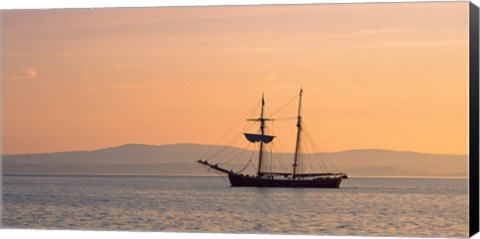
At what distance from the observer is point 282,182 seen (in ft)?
96.8

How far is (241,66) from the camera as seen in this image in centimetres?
1895

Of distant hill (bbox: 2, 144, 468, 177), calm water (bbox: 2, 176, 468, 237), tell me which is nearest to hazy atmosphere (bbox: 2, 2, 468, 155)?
distant hill (bbox: 2, 144, 468, 177)

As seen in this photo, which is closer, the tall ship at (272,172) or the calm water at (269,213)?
the tall ship at (272,172)

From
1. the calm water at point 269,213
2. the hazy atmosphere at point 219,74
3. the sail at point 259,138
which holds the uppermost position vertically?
the hazy atmosphere at point 219,74

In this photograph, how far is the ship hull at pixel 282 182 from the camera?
2785 centimetres

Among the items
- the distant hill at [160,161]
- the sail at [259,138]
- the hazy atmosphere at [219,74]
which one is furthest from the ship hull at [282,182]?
the hazy atmosphere at [219,74]

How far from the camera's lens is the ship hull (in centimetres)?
2785

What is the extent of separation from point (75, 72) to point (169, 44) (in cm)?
149

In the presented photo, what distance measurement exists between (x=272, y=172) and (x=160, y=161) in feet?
21.1

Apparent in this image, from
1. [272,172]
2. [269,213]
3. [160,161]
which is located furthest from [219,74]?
[272,172]

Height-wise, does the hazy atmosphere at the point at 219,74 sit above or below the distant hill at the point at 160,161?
above

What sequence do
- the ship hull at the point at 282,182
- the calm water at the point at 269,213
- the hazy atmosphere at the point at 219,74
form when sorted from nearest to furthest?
1. the hazy atmosphere at the point at 219,74
2. the calm water at the point at 269,213
3. the ship hull at the point at 282,182

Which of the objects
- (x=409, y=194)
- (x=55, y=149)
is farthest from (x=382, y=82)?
(x=409, y=194)

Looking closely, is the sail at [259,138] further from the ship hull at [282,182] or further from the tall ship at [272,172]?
the ship hull at [282,182]
